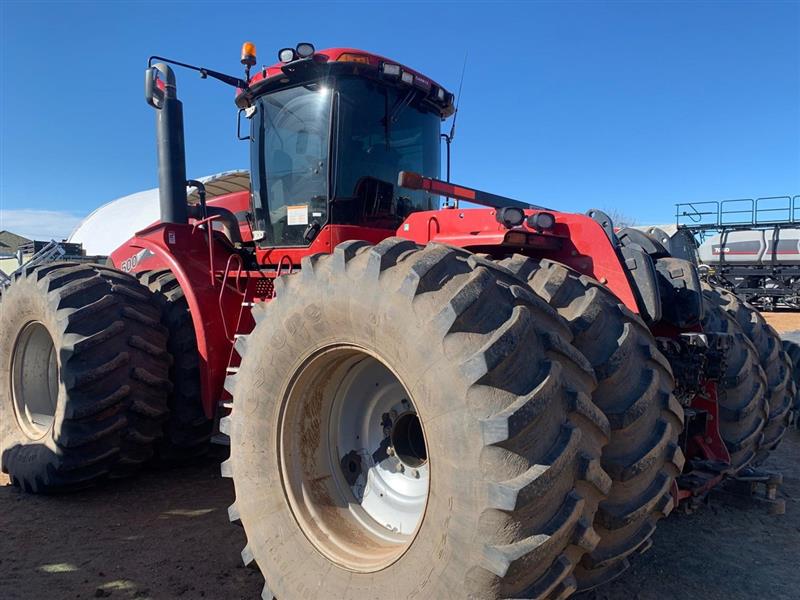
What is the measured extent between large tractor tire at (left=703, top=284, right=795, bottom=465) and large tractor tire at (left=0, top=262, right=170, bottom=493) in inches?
151

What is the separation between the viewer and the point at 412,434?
9.73 ft

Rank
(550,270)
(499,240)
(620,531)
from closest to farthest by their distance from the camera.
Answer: (620,531), (550,270), (499,240)

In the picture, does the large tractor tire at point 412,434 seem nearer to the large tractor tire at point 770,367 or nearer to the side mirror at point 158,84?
the side mirror at point 158,84

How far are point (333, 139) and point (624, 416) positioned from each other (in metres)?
2.57

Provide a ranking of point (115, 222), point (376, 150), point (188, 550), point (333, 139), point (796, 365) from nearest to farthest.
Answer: point (188, 550) < point (333, 139) < point (376, 150) < point (796, 365) < point (115, 222)

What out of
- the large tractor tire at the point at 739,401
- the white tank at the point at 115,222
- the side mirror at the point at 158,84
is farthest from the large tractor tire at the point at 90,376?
the white tank at the point at 115,222

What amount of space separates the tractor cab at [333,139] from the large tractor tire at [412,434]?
1358 mm

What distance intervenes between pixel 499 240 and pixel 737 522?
2564mm

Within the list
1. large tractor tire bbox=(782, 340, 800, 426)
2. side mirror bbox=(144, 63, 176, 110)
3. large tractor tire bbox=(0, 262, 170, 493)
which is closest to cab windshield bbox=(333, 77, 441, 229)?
side mirror bbox=(144, 63, 176, 110)

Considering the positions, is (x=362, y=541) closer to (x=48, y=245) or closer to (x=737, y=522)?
(x=737, y=522)

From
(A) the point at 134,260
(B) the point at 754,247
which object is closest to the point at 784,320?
(B) the point at 754,247

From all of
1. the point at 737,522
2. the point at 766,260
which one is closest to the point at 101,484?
the point at 737,522

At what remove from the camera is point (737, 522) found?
3984 mm

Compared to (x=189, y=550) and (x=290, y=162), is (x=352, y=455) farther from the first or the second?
(x=290, y=162)
